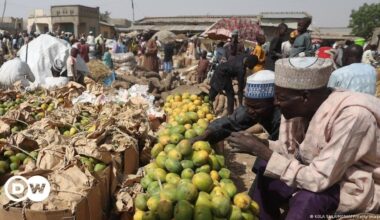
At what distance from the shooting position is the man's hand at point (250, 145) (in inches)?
80.6

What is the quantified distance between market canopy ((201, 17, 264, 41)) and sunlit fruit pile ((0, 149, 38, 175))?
1237 cm

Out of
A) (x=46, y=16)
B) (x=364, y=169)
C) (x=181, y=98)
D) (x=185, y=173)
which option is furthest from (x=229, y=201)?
(x=46, y=16)

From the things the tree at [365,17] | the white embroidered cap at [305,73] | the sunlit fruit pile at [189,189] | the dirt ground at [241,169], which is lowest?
the dirt ground at [241,169]

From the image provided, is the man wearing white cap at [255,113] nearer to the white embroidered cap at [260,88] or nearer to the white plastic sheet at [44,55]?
the white embroidered cap at [260,88]

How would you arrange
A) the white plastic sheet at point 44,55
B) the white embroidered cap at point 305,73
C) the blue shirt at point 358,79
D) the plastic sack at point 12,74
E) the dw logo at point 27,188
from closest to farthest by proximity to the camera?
the white embroidered cap at point 305,73 → the dw logo at point 27,188 → the blue shirt at point 358,79 → the plastic sack at point 12,74 → the white plastic sheet at point 44,55

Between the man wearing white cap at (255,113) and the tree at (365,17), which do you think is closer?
the man wearing white cap at (255,113)

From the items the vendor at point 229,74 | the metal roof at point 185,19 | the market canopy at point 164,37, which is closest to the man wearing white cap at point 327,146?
the vendor at point 229,74

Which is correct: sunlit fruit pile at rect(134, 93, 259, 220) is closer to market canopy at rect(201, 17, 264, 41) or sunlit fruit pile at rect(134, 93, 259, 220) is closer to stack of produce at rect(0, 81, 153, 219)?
stack of produce at rect(0, 81, 153, 219)

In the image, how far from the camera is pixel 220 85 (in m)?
6.62

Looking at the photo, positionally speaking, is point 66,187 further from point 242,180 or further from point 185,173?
point 242,180

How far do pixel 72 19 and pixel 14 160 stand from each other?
105ft

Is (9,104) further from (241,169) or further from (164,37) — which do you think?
(164,37)

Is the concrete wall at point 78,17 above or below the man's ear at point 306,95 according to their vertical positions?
above

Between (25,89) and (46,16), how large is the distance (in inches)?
1257
